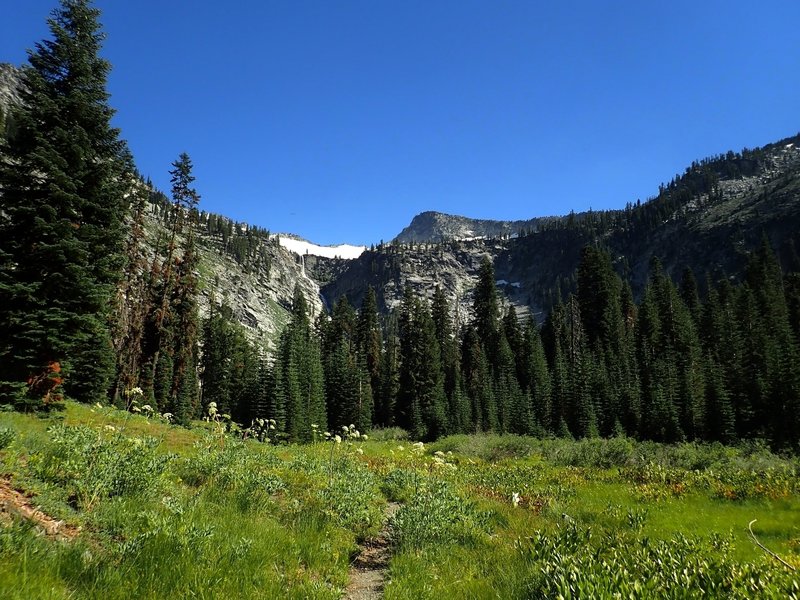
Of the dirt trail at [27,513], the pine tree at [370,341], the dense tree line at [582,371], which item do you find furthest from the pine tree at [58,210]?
the pine tree at [370,341]

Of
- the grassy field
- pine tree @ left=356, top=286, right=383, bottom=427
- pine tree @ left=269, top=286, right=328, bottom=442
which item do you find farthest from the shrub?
pine tree @ left=356, top=286, right=383, bottom=427

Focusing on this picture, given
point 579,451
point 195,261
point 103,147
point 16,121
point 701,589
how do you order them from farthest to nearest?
1. point 195,261
2. point 579,451
3. point 103,147
4. point 16,121
5. point 701,589

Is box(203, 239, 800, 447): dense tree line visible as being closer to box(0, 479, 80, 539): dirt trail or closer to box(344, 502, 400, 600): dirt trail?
box(344, 502, 400, 600): dirt trail

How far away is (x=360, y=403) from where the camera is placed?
6334cm

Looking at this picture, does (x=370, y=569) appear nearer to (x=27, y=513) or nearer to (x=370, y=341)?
(x=27, y=513)

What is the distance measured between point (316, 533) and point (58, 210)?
17.5 metres

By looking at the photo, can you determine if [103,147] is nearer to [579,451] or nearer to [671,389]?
[579,451]

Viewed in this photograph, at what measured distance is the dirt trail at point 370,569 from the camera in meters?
6.30

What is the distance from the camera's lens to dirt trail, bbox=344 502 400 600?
6297mm

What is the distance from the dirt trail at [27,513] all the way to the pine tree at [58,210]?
1355 centimetres

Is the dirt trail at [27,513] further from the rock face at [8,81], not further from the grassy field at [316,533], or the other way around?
the rock face at [8,81]

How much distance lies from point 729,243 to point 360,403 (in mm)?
144795

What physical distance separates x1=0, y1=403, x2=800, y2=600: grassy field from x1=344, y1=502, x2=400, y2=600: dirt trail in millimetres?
186

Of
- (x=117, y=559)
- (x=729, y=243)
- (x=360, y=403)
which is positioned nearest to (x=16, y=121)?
(x=117, y=559)
